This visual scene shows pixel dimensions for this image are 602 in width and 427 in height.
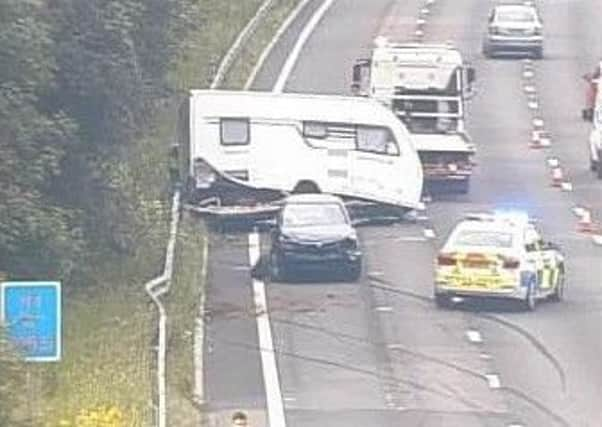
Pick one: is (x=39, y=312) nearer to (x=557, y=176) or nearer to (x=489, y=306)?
(x=489, y=306)

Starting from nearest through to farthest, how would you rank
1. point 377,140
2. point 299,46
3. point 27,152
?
point 27,152
point 377,140
point 299,46

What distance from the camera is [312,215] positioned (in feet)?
154

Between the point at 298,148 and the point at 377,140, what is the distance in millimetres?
1599

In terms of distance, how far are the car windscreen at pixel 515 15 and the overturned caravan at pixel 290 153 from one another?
2428cm

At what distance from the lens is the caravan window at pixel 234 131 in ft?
171

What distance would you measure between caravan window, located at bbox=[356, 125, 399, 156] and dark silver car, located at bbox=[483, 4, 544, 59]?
23.4 metres

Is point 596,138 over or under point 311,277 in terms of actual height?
over

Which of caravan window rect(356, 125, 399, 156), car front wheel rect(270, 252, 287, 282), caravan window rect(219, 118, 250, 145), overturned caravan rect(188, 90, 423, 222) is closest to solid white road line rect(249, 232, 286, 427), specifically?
car front wheel rect(270, 252, 287, 282)

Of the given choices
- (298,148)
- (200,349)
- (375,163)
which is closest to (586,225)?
(375,163)

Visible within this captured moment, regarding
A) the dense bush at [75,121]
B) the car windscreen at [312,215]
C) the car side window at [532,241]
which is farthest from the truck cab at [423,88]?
the car side window at [532,241]

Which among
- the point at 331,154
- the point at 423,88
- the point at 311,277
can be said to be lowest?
the point at 311,277

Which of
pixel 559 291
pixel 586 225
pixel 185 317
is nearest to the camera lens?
pixel 185 317

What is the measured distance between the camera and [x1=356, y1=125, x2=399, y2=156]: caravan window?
52938mm

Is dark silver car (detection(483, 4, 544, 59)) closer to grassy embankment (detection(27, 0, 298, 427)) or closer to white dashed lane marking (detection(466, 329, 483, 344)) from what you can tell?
grassy embankment (detection(27, 0, 298, 427))
